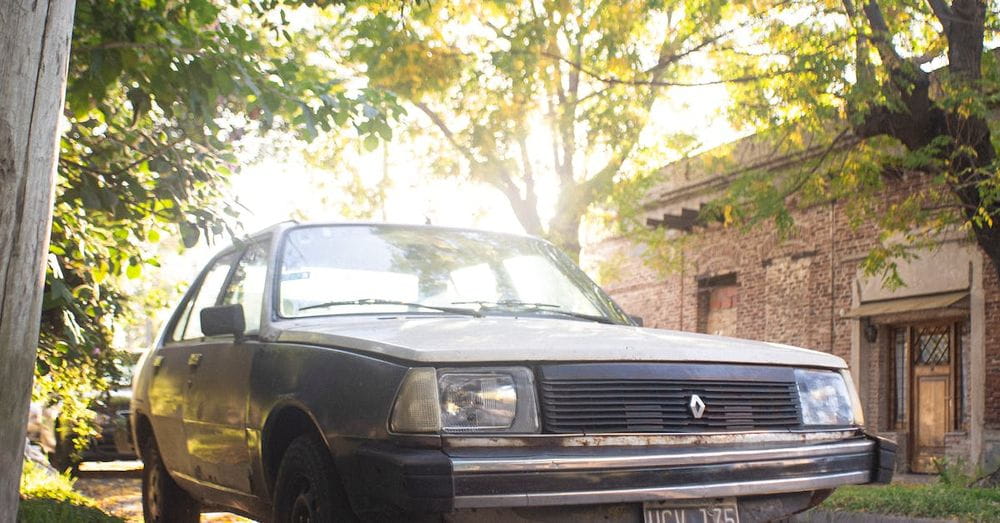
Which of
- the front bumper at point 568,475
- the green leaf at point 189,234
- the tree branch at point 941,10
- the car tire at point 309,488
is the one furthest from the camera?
the tree branch at point 941,10

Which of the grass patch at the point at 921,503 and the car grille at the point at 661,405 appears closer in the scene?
the car grille at the point at 661,405

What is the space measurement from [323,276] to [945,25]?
9168 mm

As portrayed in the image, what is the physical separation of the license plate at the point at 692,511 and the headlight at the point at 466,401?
493mm

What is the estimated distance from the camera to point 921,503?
9.61 metres

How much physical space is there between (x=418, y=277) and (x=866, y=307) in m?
16.1

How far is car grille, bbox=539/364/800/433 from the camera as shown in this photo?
3.96 m

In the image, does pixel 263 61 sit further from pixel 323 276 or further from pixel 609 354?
pixel 609 354

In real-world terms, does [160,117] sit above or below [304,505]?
above

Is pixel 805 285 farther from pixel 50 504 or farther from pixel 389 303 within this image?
pixel 389 303

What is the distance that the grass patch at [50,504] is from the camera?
6.37m

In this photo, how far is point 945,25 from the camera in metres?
12.4

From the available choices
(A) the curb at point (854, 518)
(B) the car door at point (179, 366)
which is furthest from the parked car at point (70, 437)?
(A) the curb at point (854, 518)

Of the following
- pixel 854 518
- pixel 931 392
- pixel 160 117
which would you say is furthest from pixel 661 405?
pixel 931 392

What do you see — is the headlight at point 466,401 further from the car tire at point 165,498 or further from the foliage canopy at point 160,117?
the car tire at point 165,498
